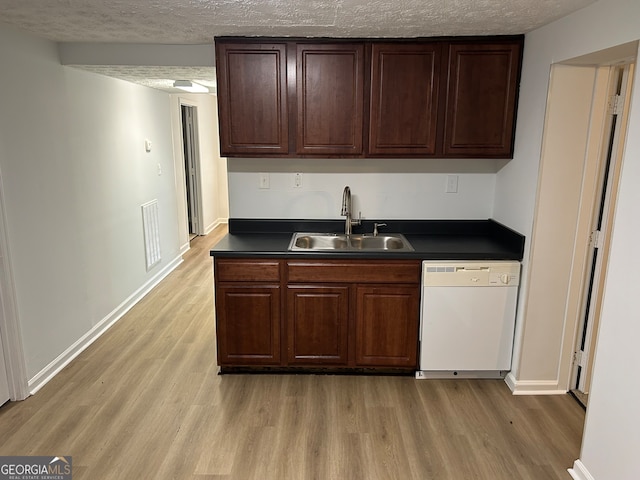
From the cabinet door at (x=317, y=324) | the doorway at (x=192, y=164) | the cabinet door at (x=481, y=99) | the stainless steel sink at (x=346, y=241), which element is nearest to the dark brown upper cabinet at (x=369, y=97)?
the cabinet door at (x=481, y=99)

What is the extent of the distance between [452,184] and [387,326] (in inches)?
45.9

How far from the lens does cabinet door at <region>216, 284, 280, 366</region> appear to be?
2.86m

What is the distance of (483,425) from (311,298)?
1222 millimetres

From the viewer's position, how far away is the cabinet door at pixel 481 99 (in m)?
2.78

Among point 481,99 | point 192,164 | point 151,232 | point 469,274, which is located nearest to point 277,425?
point 469,274

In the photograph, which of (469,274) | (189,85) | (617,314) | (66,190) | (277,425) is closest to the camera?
(617,314)

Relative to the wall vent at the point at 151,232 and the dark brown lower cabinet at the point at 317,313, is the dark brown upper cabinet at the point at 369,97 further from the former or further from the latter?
the wall vent at the point at 151,232

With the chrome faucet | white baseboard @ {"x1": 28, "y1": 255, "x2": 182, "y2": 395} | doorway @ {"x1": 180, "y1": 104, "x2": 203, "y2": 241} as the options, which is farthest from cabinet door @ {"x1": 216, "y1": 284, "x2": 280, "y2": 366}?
doorway @ {"x1": 180, "y1": 104, "x2": 203, "y2": 241}

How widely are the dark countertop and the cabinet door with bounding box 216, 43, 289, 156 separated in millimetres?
611

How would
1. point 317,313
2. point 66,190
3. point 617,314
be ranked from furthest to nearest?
point 66,190, point 317,313, point 617,314

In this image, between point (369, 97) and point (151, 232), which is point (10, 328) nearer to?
point (151, 232)

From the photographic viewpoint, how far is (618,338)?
1843mm

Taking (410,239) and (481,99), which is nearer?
(481,99)

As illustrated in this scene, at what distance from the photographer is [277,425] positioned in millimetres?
2496
